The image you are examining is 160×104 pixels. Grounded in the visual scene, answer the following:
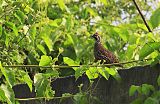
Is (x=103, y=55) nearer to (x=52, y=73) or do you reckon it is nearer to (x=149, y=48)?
(x=52, y=73)

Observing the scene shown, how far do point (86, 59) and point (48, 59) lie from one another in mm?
1917

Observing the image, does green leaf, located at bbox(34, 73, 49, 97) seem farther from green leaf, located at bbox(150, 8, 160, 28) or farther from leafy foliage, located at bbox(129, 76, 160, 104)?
green leaf, located at bbox(150, 8, 160, 28)

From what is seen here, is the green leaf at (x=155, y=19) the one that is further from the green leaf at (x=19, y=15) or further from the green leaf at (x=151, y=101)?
the green leaf at (x=19, y=15)

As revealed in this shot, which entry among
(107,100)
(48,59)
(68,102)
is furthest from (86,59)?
(48,59)

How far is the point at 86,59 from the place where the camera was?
5.08 meters

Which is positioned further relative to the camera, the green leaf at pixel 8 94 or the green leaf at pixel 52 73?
the green leaf at pixel 52 73

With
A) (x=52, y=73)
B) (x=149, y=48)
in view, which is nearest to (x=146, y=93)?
(x=149, y=48)

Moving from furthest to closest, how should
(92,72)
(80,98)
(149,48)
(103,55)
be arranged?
1. (103,55)
2. (80,98)
3. (92,72)
4. (149,48)

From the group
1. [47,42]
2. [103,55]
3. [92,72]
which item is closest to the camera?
[92,72]

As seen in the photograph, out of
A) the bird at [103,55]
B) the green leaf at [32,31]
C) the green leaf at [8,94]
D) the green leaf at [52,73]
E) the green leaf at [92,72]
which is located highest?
the green leaf at [32,31]

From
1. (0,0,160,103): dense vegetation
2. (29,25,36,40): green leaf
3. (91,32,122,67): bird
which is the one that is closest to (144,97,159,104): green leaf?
(0,0,160,103): dense vegetation

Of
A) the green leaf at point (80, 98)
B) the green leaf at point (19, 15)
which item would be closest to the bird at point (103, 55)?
the green leaf at point (80, 98)

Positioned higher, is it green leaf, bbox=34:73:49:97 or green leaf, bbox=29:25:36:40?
green leaf, bbox=29:25:36:40

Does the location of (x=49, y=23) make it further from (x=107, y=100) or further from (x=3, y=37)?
(x=107, y=100)
